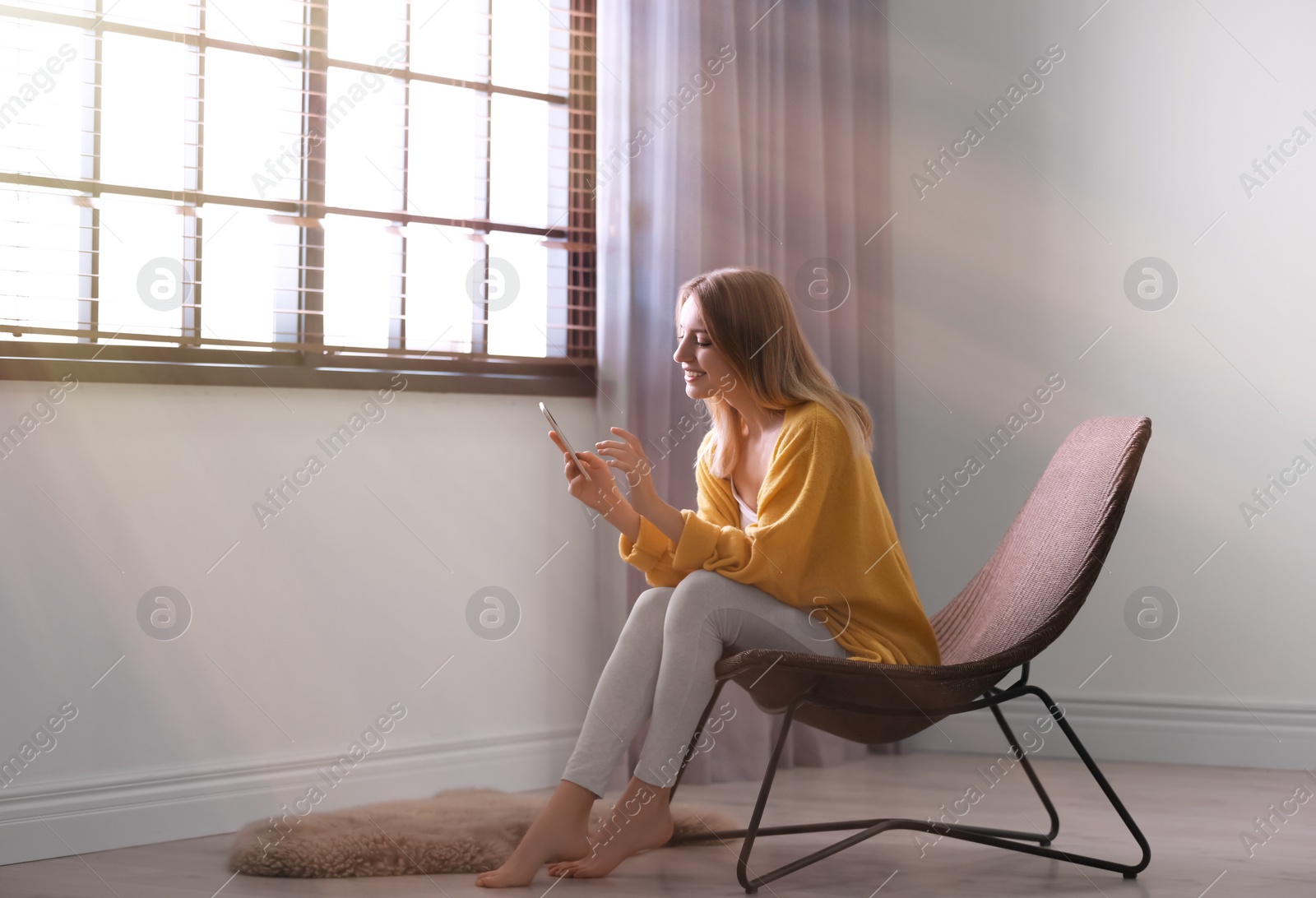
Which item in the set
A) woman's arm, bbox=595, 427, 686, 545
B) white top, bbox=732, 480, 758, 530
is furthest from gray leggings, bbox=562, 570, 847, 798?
white top, bbox=732, 480, 758, 530

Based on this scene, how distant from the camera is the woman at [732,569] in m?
1.86

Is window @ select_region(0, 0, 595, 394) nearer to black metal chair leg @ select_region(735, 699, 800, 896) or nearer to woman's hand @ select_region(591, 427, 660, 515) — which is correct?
woman's hand @ select_region(591, 427, 660, 515)

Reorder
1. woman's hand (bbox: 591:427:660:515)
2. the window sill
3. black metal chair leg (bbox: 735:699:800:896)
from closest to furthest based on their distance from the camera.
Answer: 1. black metal chair leg (bbox: 735:699:800:896)
2. woman's hand (bbox: 591:427:660:515)
3. the window sill

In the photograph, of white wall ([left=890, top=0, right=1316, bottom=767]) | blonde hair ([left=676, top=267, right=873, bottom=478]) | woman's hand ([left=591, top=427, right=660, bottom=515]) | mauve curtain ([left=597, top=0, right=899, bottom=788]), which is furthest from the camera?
white wall ([left=890, top=0, right=1316, bottom=767])

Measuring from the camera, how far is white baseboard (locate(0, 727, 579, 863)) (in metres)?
2.09

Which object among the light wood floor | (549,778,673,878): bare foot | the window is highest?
the window

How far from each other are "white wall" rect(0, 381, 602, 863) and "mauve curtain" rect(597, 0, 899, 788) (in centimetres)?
24

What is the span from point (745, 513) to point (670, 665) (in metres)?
0.37

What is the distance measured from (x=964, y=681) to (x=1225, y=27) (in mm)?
2011

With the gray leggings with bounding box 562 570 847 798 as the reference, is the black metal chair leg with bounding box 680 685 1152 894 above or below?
below

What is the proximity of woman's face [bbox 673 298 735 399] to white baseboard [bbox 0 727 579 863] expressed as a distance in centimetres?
105

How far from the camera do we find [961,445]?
3266 mm

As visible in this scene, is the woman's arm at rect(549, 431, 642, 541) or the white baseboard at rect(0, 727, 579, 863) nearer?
the woman's arm at rect(549, 431, 642, 541)

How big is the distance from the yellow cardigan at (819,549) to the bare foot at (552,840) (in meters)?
0.38
